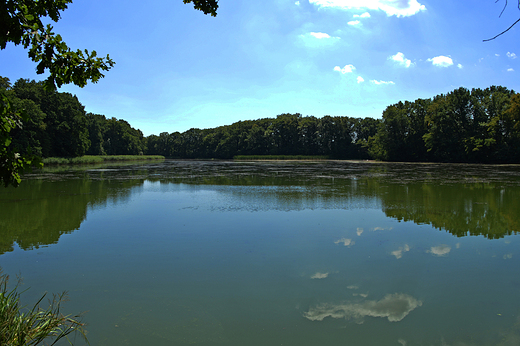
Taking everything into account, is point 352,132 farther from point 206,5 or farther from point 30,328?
point 30,328

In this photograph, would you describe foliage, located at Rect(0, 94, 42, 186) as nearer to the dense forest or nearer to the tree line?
the dense forest

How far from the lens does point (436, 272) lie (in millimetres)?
5332

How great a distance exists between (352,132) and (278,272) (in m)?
84.9

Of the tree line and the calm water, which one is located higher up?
the tree line

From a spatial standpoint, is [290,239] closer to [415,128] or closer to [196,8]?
[196,8]

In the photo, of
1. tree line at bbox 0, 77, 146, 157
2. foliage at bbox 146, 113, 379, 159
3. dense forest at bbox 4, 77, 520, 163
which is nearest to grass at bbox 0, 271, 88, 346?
dense forest at bbox 4, 77, 520, 163

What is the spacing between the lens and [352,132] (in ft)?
281

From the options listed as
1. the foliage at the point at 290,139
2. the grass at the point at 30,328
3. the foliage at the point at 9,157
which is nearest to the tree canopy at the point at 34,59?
the foliage at the point at 9,157

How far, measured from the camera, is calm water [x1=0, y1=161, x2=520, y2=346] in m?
3.74

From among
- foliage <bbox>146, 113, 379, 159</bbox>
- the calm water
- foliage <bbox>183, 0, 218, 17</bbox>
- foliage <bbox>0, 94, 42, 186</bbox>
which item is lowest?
the calm water

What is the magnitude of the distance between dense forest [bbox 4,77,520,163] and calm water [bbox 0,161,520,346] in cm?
1877

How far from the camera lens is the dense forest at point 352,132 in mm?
45281

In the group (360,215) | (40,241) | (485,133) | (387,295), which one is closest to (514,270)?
(387,295)

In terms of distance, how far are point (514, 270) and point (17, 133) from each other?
50.3m
